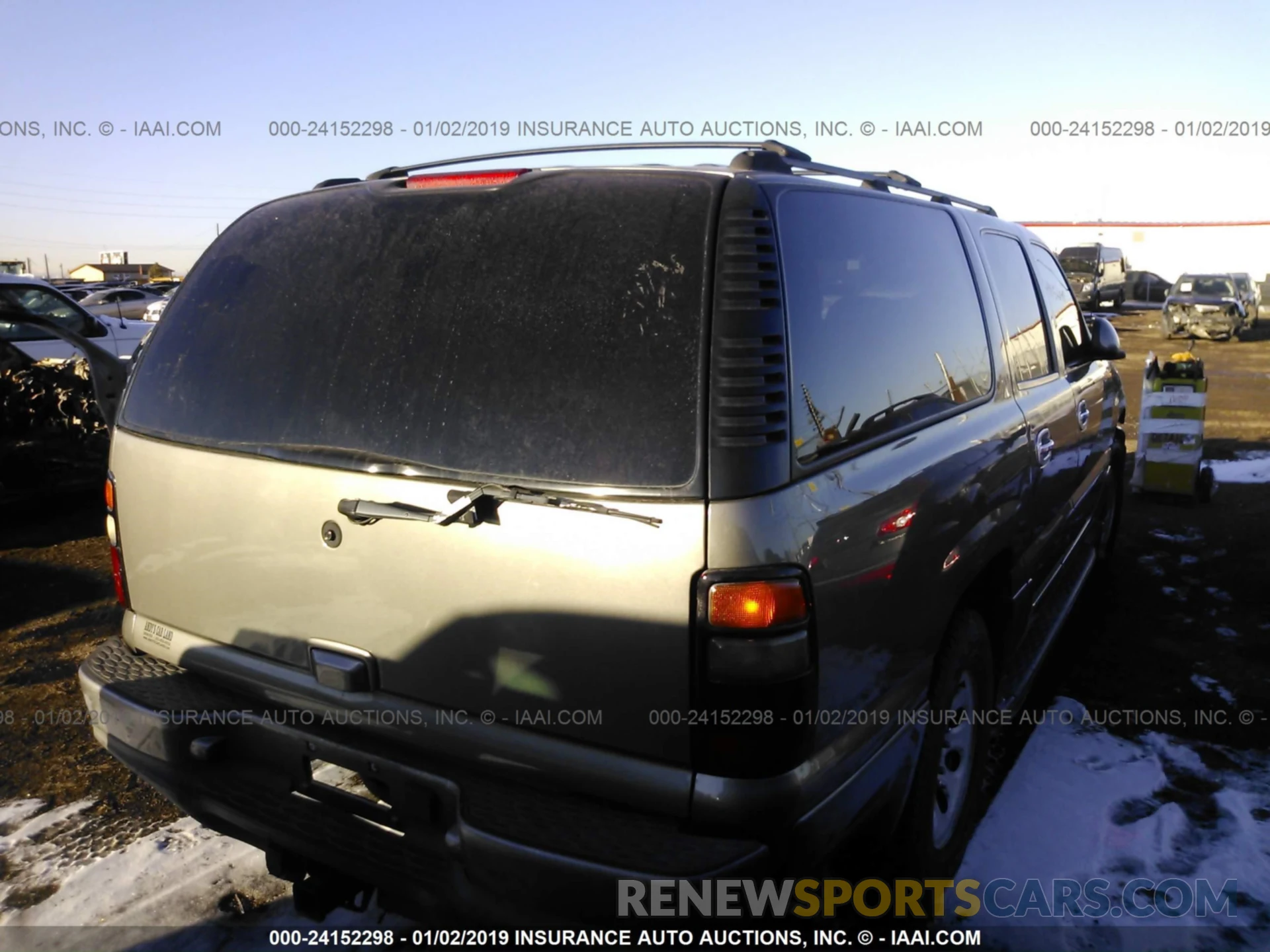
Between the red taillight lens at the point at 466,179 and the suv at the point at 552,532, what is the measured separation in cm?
1

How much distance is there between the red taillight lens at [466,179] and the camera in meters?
2.31

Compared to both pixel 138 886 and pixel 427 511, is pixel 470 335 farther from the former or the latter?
pixel 138 886

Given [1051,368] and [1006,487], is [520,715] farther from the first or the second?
[1051,368]

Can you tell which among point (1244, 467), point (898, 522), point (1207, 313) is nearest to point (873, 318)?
point (898, 522)

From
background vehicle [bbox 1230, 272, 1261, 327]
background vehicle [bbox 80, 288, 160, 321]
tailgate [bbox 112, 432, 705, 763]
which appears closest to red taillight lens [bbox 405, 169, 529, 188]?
tailgate [bbox 112, 432, 705, 763]

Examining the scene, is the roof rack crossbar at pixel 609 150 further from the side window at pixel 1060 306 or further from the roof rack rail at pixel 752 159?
the side window at pixel 1060 306

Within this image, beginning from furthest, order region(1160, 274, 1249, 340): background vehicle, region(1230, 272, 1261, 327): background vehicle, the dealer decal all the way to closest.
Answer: region(1230, 272, 1261, 327): background vehicle, region(1160, 274, 1249, 340): background vehicle, the dealer decal

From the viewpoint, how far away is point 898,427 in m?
2.35

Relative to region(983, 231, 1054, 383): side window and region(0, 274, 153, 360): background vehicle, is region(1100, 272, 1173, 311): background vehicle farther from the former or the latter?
region(983, 231, 1054, 383): side window

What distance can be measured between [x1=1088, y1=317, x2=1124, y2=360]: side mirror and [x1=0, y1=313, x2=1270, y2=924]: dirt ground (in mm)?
1467

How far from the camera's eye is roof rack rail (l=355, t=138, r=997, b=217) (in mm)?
2305

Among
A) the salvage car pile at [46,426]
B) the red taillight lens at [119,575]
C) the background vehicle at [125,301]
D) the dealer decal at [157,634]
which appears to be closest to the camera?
the dealer decal at [157,634]

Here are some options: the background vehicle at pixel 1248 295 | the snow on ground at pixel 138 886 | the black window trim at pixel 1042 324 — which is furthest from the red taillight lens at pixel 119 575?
the background vehicle at pixel 1248 295

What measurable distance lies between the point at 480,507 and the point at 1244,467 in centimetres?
940
